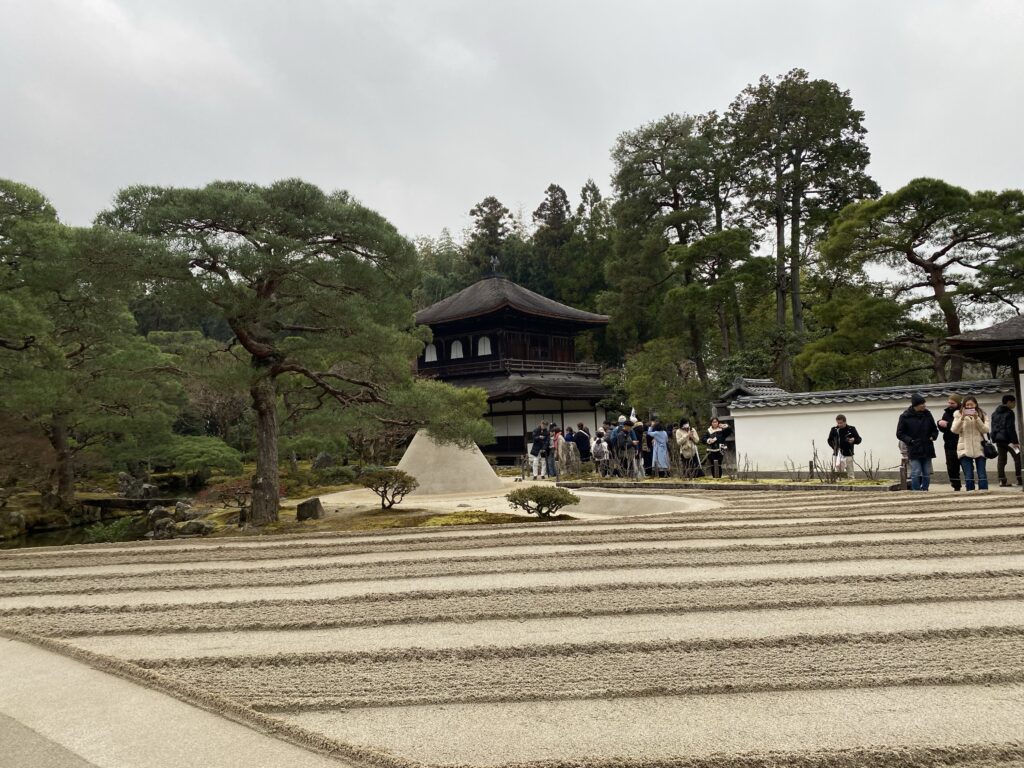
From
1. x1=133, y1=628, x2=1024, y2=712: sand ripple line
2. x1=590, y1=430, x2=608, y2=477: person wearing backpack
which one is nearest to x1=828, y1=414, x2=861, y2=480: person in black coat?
x1=590, y1=430, x2=608, y2=477: person wearing backpack

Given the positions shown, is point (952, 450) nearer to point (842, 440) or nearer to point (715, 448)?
point (842, 440)

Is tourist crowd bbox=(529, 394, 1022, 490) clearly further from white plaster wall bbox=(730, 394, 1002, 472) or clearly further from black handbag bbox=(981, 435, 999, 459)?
Answer: white plaster wall bbox=(730, 394, 1002, 472)

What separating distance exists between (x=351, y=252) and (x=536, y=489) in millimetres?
4195

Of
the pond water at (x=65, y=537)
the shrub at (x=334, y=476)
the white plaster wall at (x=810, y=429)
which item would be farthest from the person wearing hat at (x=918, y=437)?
the shrub at (x=334, y=476)

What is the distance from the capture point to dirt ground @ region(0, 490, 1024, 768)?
226 cm

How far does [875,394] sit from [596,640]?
1269 centimetres

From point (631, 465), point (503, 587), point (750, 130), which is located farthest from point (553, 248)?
point (503, 587)

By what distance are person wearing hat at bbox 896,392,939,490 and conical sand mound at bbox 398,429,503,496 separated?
769 cm

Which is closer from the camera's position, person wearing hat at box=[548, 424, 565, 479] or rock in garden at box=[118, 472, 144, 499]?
person wearing hat at box=[548, 424, 565, 479]

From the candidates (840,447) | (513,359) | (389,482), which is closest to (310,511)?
(389,482)

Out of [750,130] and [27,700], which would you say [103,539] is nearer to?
[27,700]

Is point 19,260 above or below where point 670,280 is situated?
below

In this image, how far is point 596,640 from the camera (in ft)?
10.4

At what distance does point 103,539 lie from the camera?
14.4 m
